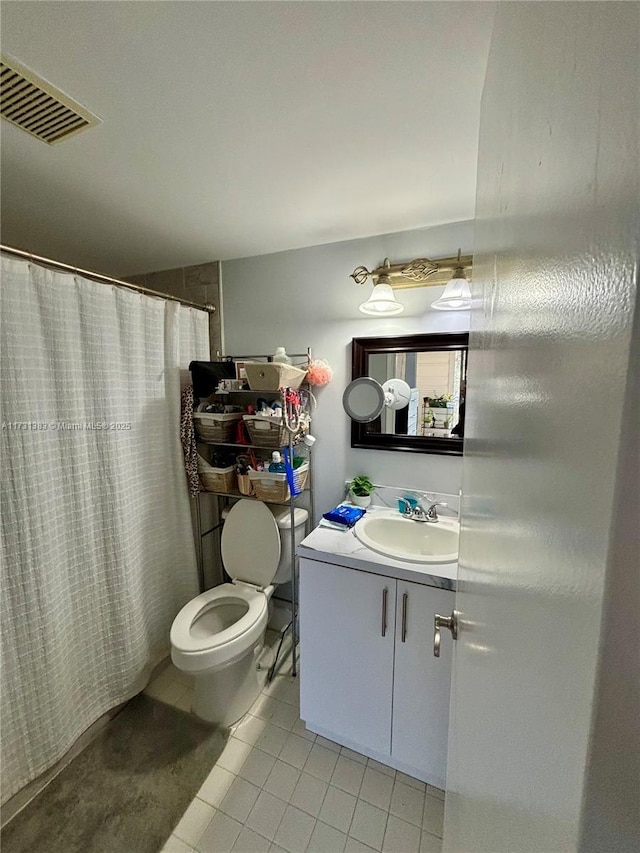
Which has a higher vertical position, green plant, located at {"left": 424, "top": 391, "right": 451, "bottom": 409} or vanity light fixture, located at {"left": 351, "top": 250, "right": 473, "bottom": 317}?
vanity light fixture, located at {"left": 351, "top": 250, "right": 473, "bottom": 317}

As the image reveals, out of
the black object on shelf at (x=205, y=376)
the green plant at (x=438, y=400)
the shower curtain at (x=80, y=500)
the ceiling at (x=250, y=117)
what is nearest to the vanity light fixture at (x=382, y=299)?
the ceiling at (x=250, y=117)

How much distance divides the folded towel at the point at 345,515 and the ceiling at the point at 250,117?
130cm

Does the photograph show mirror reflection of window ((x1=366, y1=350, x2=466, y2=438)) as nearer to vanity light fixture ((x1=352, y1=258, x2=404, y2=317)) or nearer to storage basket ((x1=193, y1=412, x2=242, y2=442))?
vanity light fixture ((x1=352, y1=258, x2=404, y2=317))

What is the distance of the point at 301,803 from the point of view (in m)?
1.22

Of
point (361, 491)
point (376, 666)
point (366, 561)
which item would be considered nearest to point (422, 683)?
point (376, 666)

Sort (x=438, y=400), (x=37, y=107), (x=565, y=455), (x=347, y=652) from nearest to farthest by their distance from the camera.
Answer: (x=565, y=455) → (x=37, y=107) → (x=347, y=652) → (x=438, y=400)

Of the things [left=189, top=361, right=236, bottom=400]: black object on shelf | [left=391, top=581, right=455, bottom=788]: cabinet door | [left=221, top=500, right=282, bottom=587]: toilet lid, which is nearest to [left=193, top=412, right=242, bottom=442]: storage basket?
[left=189, top=361, right=236, bottom=400]: black object on shelf

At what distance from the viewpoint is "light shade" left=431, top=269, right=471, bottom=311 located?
1.40 metres

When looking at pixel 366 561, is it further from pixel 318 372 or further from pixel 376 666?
pixel 318 372

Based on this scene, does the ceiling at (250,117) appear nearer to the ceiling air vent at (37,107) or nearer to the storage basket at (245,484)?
the ceiling air vent at (37,107)

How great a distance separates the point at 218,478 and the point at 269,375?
2.18 ft

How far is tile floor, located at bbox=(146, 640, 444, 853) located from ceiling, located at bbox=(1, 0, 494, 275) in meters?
2.20

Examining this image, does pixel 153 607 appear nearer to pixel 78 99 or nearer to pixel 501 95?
pixel 78 99

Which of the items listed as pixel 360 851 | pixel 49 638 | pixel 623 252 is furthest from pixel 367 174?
pixel 360 851
